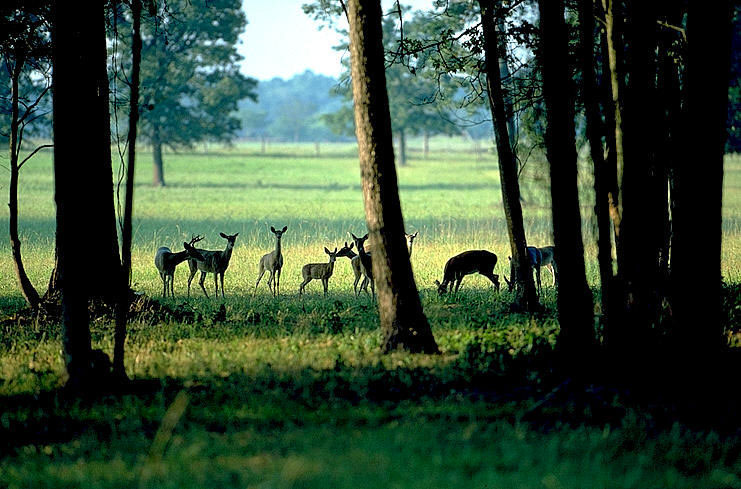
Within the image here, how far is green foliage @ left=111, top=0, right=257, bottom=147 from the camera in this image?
5262cm

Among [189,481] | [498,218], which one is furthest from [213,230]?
[189,481]

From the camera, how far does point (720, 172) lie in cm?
925

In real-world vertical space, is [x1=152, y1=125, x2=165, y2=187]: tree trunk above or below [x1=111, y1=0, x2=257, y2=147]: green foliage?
below

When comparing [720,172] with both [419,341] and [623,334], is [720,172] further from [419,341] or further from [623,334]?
[419,341]

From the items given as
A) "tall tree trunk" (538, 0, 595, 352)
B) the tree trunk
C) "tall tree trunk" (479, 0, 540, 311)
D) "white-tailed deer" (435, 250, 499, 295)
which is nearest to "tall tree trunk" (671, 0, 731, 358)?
"tall tree trunk" (538, 0, 595, 352)

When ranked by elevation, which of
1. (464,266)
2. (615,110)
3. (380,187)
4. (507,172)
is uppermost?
(615,110)

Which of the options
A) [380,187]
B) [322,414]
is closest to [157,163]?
[380,187]

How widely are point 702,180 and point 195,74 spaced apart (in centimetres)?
4984

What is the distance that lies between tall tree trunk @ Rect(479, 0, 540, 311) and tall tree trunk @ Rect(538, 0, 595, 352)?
4.47 metres

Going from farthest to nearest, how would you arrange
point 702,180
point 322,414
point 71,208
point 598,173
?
point 598,173
point 702,180
point 71,208
point 322,414

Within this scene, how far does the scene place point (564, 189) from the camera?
374 inches

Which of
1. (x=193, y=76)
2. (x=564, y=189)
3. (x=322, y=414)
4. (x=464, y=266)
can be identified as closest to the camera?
(x=322, y=414)

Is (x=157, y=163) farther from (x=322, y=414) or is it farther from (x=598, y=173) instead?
(x=322, y=414)

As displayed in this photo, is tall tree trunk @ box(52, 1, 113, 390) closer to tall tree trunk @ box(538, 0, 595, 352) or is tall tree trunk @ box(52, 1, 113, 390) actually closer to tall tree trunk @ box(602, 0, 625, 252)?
tall tree trunk @ box(538, 0, 595, 352)
